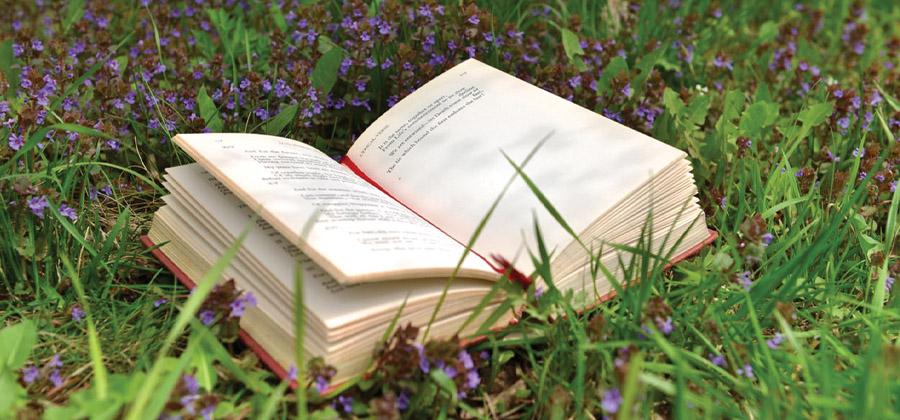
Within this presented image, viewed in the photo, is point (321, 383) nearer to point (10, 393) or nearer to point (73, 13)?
point (10, 393)

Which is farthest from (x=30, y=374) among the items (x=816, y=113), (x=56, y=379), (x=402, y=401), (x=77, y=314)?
(x=816, y=113)

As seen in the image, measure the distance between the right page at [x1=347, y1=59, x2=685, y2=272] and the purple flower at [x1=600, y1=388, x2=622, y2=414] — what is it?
1.43ft

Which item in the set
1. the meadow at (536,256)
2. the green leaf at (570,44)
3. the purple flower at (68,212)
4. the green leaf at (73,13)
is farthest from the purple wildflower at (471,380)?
the green leaf at (73,13)

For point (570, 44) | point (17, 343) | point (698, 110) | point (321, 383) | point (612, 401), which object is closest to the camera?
point (612, 401)

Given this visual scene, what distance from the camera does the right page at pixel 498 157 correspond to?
76.5 inches

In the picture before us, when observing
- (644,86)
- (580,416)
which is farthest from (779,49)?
(580,416)

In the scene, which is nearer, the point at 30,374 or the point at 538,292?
the point at 30,374

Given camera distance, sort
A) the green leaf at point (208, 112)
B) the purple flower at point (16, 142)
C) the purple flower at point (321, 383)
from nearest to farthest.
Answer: the purple flower at point (321, 383) → the purple flower at point (16, 142) → the green leaf at point (208, 112)

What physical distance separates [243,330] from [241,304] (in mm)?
127

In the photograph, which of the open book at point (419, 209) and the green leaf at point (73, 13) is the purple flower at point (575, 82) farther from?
the green leaf at point (73, 13)

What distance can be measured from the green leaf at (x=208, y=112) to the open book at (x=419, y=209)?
0.39 metres

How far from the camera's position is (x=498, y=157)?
2137 millimetres

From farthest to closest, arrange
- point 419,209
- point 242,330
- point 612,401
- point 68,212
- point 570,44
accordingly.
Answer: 1. point 570,44
2. point 419,209
3. point 68,212
4. point 242,330
5. point 612,401

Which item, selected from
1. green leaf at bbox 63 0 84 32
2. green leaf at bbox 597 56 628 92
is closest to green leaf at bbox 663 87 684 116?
green leaf at bbox 597 56 628 92
